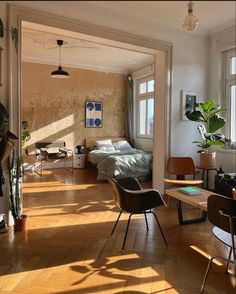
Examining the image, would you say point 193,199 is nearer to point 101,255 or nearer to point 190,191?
point 190,191

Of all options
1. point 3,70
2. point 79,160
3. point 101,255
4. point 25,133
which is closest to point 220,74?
point 3,70

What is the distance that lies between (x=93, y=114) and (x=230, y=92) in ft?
14.0

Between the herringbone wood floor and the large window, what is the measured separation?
1913 mm

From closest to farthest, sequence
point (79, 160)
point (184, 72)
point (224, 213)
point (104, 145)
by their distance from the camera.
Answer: point (224, 213), point (184, 72), point (104, 145), point (79, 160)

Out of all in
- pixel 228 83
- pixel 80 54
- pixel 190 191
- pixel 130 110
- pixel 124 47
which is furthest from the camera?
pixel 130 110

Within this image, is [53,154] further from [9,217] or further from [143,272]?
[143,272]

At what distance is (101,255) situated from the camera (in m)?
2.54

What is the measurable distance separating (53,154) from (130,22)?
4028mm

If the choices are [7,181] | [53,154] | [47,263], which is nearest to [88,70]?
[53,154]

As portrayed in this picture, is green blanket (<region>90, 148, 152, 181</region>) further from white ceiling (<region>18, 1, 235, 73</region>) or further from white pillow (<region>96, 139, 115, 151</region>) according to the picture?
white ceiling (<region>18, 1, 235, 73</region>)

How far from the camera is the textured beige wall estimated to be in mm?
7211

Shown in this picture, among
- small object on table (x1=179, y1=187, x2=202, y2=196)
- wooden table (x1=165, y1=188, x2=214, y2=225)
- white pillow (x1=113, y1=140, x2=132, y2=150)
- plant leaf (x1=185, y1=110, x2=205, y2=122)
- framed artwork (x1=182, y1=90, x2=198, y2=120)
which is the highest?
framed artwork (x1=182, y1=90, x2=198, y2=120)

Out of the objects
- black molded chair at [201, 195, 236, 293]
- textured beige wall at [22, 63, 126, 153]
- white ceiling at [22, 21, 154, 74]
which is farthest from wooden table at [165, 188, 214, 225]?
textured beige wall at [22, 63, 126, 153]

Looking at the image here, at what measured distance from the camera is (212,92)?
500cm
